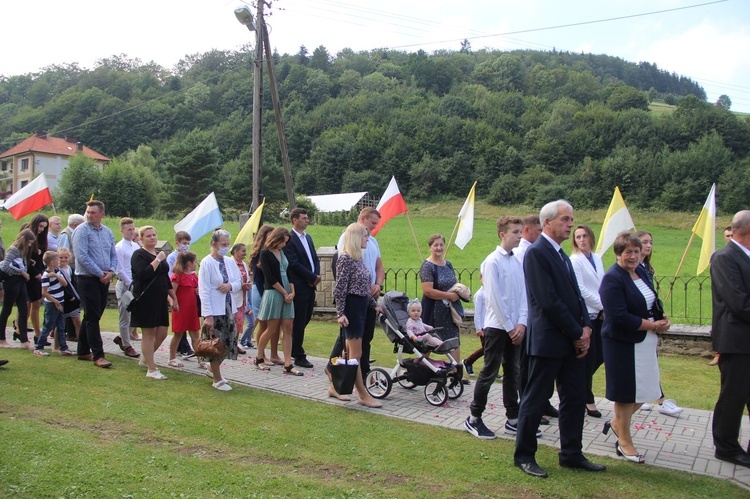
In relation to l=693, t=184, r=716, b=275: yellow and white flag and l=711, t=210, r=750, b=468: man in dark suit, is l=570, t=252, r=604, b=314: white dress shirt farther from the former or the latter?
l=693, t=184, r=716, b=275: yellow and white flag

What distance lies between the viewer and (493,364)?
217 inches

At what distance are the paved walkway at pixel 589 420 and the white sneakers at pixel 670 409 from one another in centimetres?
6

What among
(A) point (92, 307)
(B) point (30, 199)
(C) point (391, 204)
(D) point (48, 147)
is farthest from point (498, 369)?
(D) point (48, 147)

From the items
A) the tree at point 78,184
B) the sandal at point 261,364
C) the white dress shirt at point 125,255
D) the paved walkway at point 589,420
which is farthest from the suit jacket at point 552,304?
the tree at point 78,184

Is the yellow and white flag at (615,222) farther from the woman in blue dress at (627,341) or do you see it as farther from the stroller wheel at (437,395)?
the woman in blue dress at (627,341)

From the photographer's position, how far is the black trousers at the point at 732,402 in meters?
4.99

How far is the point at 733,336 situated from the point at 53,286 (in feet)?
26.6

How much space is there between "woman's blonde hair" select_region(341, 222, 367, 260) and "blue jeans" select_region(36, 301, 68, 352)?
461cm

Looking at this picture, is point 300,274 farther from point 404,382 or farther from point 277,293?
point 404,382

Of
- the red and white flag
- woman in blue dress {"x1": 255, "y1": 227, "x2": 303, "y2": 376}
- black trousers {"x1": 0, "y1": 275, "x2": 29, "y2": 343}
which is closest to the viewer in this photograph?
woman in blue dress {"x1": 255, "y1": 227, "x2": 303, "y2": 376}

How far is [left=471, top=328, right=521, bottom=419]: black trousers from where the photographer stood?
5.44 metres

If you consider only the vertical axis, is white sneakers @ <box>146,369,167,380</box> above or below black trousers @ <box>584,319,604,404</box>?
below

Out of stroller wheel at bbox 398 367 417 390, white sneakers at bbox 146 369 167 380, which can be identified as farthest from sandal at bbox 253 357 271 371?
stroller wheel at bbox 398 367 417 390

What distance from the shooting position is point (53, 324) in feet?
27.8
